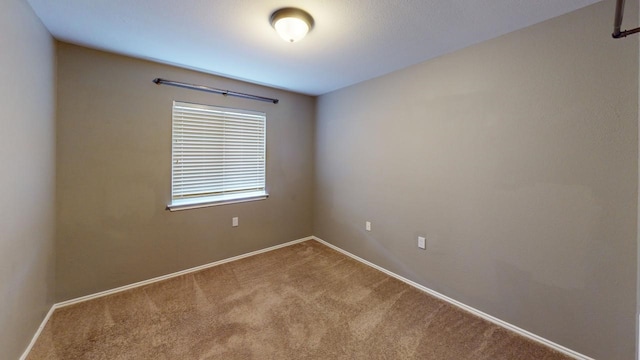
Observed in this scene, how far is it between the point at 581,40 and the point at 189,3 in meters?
2.54

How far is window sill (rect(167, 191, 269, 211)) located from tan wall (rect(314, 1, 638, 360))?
5.56 ft

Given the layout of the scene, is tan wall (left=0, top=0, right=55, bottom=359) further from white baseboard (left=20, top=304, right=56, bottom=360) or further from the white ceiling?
the white ceiling

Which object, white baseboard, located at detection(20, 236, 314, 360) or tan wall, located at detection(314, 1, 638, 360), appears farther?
white baseboard, located at detection(20, 236, 314, 360)

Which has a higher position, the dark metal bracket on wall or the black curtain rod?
the black curtain rod

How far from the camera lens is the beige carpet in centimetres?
173

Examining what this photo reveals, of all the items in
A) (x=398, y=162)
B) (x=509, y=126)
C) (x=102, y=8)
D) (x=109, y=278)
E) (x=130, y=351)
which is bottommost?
(x=130, y=351)

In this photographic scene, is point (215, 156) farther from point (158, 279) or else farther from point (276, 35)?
point (276, 35)

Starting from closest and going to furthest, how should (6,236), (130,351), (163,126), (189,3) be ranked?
(6,236), (189,3), (130,351), (163,126)

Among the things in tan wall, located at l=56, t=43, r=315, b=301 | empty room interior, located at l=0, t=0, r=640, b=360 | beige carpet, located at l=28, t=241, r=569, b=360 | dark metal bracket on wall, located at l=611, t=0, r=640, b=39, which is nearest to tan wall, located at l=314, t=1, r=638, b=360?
empty room interior, located at l=0, t=0, r=640, b=360

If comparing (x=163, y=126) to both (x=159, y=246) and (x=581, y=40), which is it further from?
(x=581, y=40)

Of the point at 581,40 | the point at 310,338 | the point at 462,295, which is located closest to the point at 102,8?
the point at 310,338

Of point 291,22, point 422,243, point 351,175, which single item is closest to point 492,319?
point 422,243

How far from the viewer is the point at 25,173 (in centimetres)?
163

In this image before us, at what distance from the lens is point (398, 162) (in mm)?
2756
